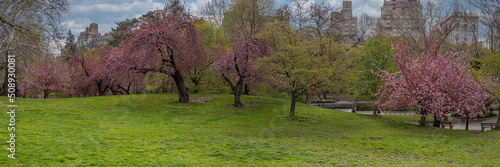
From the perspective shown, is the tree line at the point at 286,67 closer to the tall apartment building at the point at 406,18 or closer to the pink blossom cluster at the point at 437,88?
the pink blossom cluster at the point at 437,88

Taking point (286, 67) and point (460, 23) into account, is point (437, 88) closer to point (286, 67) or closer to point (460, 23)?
point (286, 67)

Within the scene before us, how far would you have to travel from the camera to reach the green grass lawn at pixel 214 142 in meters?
9.37

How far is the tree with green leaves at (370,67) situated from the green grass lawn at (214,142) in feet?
21.9

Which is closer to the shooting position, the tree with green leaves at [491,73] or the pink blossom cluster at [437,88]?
the pink blossom cluster at [437,88]

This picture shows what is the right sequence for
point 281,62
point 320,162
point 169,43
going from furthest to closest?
point 169,43 < point 281,62 < point 320,162

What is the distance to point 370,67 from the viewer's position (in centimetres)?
2809

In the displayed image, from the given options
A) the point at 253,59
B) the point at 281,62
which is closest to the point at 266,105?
the point at 253,59

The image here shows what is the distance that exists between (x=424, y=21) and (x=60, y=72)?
4007 centimetres

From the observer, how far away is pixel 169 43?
22766mm

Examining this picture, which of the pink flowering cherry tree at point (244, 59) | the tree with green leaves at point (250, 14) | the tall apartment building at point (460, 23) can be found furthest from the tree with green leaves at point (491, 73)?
the tree with green leaves at point (250, 14)

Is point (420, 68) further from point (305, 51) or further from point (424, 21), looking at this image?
point (424, 21)

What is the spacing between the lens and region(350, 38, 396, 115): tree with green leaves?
27828mm

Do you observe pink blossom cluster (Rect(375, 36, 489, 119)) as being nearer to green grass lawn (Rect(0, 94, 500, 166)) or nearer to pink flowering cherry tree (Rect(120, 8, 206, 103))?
green grass lawn (Rect(0, 94, 500, 166))

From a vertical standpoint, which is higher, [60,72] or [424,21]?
[424,21]
